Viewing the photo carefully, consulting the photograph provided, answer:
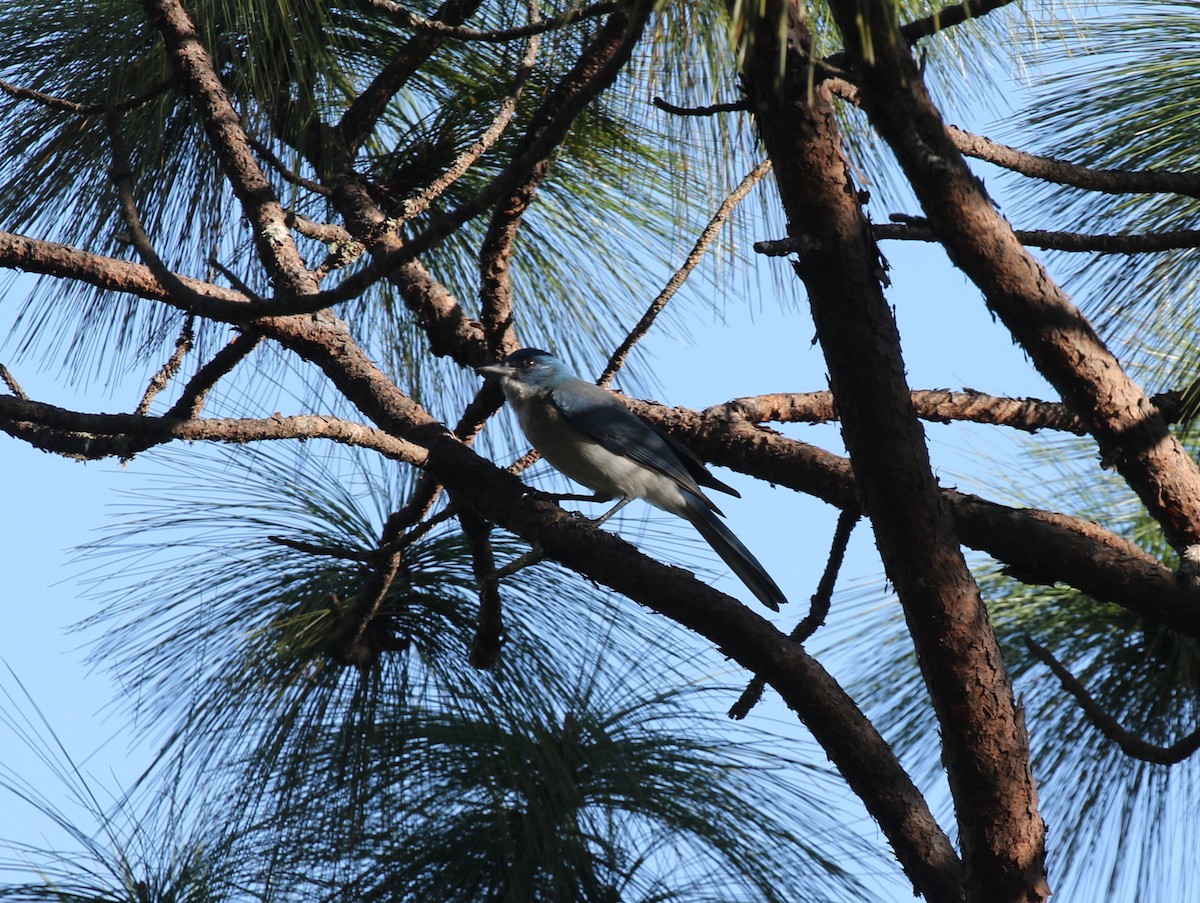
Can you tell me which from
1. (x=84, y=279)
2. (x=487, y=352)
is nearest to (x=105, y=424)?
(x=84, y=279)

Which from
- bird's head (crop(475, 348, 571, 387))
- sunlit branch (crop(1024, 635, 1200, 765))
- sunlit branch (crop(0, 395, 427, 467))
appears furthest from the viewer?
bird's head (crop(475, 348, 571, 387))

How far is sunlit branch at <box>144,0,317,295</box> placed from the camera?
264cm

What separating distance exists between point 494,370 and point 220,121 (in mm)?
801

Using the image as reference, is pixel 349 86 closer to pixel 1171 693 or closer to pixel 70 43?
pixel 70 43

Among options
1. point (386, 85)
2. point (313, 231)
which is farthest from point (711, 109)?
point (386, 85)

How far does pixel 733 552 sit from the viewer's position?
10.3 feet

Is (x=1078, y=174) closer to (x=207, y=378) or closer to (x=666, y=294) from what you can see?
(x=666, y=294)

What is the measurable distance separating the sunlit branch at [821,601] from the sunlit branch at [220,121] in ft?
4.16

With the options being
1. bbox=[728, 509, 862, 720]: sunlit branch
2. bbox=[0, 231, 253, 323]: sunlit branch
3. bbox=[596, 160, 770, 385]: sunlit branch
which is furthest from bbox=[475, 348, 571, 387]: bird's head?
bbox=[728, 509, 862, 720]: sunlit branch

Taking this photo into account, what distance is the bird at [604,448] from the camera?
10.5 feet

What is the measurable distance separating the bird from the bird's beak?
191 mm

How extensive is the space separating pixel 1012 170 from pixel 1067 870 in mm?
1668

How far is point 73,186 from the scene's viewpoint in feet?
10.5

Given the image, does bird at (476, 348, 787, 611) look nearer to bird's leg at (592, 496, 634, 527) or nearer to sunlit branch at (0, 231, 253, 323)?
bird's leg at (592, 496, 634, 527)
